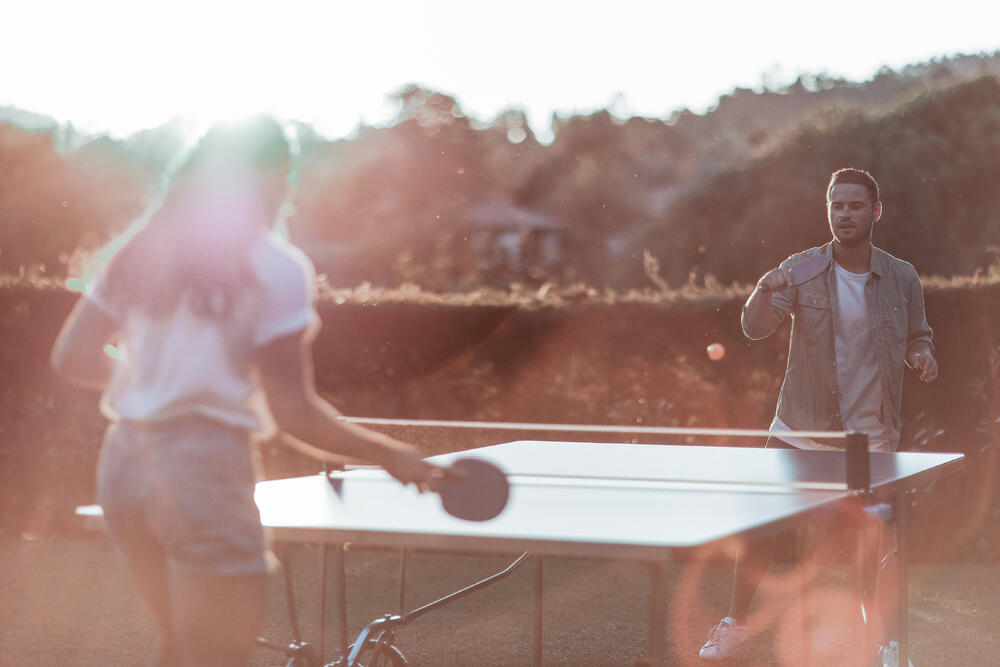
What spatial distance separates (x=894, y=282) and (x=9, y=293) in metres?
6.99

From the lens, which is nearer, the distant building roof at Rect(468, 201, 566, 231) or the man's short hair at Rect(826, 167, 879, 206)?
the man's short hair at Rect(826, 167, 879, 206)

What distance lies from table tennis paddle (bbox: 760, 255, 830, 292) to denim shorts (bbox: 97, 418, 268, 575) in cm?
352

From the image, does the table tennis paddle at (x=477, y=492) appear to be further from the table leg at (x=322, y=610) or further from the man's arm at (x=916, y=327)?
the man's arm at (x=916, y=327)

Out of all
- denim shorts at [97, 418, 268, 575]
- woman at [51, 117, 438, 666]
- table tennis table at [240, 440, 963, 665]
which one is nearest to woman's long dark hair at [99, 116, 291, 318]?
→ woman at [51, 117, 438, 666]

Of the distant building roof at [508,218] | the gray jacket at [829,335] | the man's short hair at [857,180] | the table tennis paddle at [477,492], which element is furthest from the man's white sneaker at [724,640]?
the distant building roof at [508,218]

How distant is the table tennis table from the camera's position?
2973mm

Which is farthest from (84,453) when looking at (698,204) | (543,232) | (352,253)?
(543,232)

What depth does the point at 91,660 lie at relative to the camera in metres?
5.98

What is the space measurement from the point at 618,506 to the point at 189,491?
1.51 m

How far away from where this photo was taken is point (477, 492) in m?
3.11

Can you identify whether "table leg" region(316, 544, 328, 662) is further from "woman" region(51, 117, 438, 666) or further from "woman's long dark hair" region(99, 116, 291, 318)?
"woman's long dark hair" region(99, 116, 291, 318)

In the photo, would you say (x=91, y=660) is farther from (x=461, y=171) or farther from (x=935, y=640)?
(x=461, y=171)

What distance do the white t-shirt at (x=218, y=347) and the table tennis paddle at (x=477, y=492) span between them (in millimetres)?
704

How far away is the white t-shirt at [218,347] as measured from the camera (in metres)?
2.44
